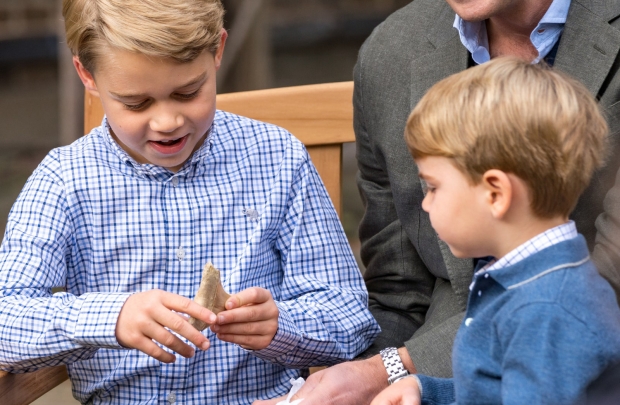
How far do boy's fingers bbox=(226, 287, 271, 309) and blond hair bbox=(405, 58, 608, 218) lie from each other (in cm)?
45

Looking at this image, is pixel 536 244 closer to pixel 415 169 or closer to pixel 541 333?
pixel 541 333

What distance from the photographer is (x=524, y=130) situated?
140 centimetres

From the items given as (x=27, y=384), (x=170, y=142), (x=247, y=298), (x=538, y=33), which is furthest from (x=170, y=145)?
(x=538, y=33)

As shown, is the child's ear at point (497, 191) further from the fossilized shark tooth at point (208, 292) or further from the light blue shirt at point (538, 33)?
the light blue shirt at point (538, 33)

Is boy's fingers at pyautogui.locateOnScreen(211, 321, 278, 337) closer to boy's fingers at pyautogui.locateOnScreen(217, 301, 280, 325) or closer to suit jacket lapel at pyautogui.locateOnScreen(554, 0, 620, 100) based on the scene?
boy's fingers at pyautogui.locateOnScreen(217, 301, 280, 325)

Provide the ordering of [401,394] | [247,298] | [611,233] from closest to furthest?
1. [401,394]
2. [247,298]
3. [611,233]

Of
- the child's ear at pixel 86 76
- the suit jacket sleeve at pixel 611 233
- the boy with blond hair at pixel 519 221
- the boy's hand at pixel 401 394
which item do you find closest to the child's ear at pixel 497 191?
the boy with blond hair at pixel 519 221

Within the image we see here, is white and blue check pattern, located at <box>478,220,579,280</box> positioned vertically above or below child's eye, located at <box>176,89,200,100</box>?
below

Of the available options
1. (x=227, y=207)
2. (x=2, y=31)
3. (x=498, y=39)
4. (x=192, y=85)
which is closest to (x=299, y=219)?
(x=227, y=207)

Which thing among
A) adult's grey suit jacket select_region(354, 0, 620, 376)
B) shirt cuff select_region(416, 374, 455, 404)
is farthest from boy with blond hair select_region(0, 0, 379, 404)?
shirt cuff select_region(416, 374, 455, 404)

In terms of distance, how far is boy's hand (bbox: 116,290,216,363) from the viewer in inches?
65.7

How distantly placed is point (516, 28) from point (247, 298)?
816 mm

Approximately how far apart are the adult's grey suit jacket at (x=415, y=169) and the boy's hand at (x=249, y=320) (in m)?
0.32

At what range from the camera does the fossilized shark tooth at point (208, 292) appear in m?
1.68
